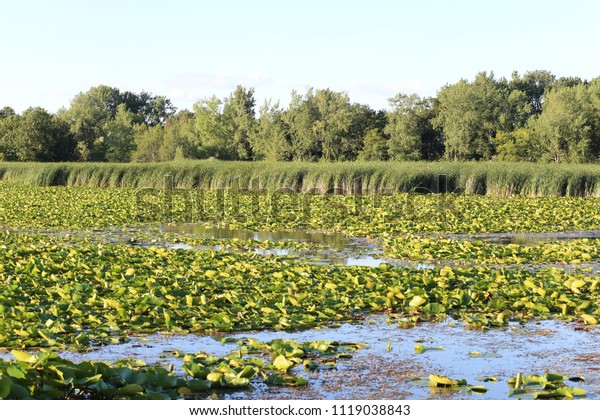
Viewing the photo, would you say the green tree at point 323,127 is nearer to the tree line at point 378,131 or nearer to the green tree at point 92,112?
the tree line at point 378,131

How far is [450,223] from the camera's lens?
63.8 feet

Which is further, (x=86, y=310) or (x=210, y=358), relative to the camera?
(x=86, y=310)

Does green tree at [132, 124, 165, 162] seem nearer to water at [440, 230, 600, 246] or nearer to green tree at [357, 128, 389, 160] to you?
green tree at [357, 128, 389, 160]

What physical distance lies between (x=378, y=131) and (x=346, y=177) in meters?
35.1

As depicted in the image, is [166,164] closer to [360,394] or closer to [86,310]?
[86,310]

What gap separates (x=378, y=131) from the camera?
2660 inches

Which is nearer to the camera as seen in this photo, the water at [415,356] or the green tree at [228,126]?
the water at [415,356]

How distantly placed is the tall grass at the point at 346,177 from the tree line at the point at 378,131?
2209cm

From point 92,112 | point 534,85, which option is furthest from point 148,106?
point 534,85

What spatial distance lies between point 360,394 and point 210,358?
1292mm

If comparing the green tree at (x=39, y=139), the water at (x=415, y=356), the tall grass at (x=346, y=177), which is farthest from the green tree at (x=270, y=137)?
the water at (x=415, y=356)

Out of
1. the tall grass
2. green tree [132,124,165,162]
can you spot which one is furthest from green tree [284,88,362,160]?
the tall grass

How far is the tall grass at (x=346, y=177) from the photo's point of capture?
30984 millimetres
